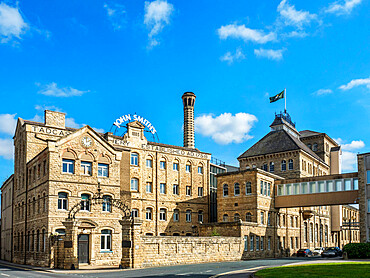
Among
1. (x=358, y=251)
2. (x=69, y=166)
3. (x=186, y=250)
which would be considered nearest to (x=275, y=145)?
(x=358, y=251)

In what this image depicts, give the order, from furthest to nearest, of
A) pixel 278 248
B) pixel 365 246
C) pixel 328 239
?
1. pixel 328 239
2. pixel 278 248
3. pixel 365 246

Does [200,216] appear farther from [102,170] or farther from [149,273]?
[149,273]

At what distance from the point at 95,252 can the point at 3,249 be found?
25358 mm

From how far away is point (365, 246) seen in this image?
4334cm

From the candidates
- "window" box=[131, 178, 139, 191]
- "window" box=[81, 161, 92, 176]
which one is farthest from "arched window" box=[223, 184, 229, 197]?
"window" box=[81, 161, 92, 176]

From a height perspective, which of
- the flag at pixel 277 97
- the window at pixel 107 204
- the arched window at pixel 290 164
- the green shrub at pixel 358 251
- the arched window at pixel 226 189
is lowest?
the green shrub at pixel 358 251

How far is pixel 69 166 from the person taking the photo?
41.9 metres

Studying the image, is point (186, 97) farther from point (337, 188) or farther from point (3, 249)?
point (3, 249)

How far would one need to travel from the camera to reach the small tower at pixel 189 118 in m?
67.9

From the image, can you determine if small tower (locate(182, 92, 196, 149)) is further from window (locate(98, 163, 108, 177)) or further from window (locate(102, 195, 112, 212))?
window (locate(102, 195, 112, 212))

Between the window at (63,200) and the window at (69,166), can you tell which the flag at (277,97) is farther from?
the window at (63,200)

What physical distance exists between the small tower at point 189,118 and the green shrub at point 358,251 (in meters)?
29.7

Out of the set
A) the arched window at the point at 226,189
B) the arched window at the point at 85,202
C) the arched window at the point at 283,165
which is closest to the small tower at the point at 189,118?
the arched window at the point at 226,189

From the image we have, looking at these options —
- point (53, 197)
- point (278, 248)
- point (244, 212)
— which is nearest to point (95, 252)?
point (53, 197)
